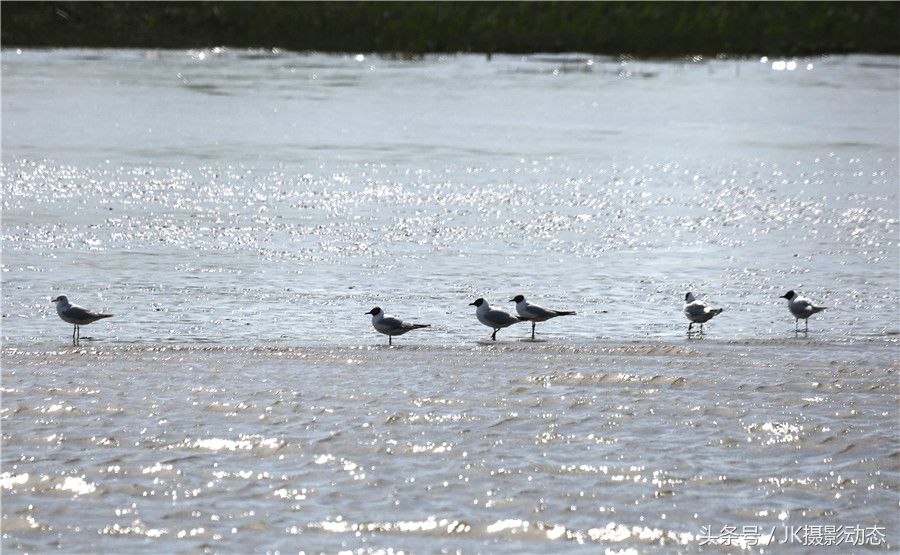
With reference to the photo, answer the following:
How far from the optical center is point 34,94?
39125 millimetres

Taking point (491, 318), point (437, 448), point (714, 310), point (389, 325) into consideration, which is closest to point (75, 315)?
point (389, 325)

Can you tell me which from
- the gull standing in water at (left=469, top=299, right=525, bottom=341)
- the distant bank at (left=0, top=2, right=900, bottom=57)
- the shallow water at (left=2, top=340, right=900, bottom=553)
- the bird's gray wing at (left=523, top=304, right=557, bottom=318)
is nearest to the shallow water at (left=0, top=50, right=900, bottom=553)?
the shallow water at (left=2, top=340, right=900, bottom=553)

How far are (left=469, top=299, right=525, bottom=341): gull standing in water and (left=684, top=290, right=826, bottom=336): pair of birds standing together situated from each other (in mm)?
1657

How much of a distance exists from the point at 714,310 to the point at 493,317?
218 centimetres

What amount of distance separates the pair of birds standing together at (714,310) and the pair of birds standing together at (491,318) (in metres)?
1.24

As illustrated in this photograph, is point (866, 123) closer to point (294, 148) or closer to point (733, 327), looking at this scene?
point (294, 148)

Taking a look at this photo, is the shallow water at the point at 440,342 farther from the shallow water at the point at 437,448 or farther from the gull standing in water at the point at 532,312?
the gull standing in water at the point at 532,312

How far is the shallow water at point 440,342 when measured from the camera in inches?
321

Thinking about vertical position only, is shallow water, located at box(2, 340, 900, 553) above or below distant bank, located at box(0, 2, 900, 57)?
below

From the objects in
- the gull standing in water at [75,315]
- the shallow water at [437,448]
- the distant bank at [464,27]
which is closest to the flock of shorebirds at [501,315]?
the gull standing in water at [75,315]

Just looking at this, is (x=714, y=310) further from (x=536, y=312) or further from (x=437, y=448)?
(x=437, y=448)

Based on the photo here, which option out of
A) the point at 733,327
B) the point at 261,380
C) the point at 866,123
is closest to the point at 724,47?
the point at 866,123

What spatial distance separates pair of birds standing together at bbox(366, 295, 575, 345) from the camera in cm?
1311

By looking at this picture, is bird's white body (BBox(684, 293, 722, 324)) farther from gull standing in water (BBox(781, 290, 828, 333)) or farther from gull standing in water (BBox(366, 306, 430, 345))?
gull standing in water (BBox(366, 306, 430, 345))
